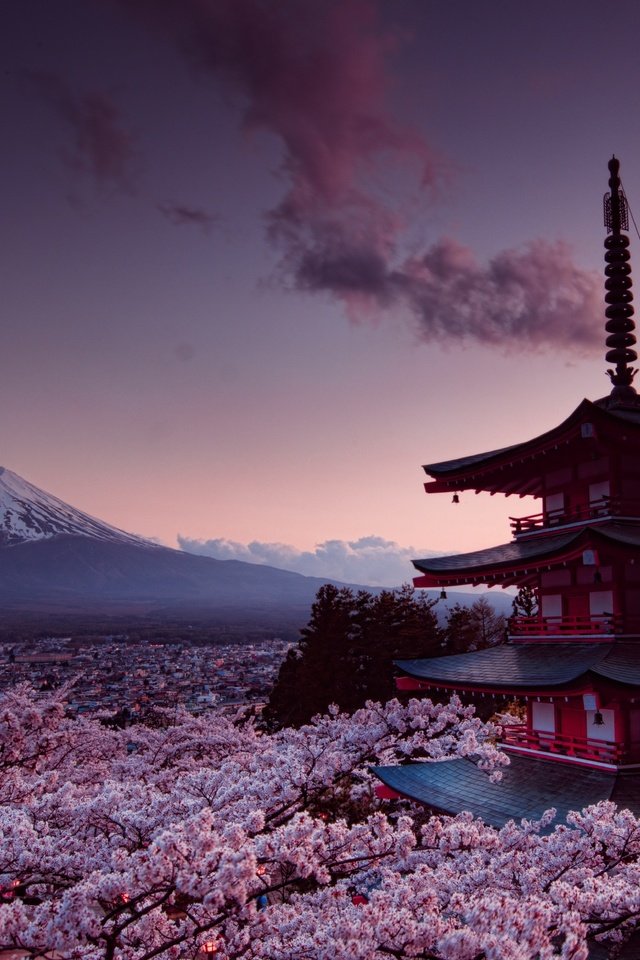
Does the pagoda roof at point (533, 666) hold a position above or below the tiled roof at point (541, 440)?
below

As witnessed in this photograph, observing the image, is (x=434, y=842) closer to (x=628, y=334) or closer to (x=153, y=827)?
(x=153, y=827)

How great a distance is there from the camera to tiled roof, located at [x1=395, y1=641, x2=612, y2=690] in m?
11.6

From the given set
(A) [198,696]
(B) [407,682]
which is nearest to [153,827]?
→ (B) [407,682]

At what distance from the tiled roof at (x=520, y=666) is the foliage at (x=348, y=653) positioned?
16949 mm

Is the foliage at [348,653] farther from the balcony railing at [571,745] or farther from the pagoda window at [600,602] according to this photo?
the pagoda window at [600,602]

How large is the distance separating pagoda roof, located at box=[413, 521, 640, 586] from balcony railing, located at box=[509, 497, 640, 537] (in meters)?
0.20

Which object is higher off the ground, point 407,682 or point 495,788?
point 407,682

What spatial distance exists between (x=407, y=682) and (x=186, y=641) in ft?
377

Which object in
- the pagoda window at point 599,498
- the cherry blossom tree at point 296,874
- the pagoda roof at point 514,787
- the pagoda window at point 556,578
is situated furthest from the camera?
the pagoda window at point 556,578

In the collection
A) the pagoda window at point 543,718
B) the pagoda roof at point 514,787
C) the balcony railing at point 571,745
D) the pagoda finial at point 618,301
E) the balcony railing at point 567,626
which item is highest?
the pagoda finial at point 618,301

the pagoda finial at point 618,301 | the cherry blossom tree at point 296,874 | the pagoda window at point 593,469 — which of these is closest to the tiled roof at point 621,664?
the cherry blossom tree at point 296,874

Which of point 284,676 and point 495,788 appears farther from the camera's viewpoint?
point 284,676

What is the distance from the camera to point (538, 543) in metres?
14.1

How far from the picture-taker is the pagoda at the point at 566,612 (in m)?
11.4
